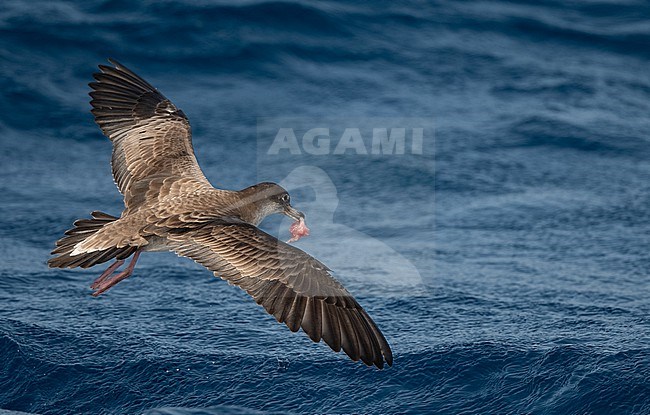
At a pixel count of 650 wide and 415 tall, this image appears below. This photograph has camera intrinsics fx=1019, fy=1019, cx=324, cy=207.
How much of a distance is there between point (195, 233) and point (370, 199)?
3943mm

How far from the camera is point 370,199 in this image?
9672mm

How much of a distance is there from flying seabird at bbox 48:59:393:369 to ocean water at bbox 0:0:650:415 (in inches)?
28.0

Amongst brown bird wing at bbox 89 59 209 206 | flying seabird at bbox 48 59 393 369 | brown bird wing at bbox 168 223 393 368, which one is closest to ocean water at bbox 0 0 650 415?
flying seabird at bbox 48 59 393 369

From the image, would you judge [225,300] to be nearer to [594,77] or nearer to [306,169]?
[306,169]

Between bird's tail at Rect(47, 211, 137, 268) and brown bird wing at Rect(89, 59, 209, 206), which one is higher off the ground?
brown bird wing at Rect(89, 59, 209, 206)

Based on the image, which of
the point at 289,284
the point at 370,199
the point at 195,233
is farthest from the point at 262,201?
the point at 370,199

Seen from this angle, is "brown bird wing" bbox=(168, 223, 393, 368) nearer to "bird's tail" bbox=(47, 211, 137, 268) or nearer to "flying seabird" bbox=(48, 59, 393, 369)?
"flying seabird" bbox=(48, 59, 393, 369)

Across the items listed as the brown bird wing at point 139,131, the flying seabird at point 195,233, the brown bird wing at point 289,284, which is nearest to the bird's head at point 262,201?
the flying seabird at point 195,233

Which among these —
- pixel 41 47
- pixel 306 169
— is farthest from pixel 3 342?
pixel 41 47

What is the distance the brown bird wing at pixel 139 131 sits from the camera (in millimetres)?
6996

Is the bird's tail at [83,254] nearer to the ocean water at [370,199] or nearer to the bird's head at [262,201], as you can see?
the bird's head at [262,201]

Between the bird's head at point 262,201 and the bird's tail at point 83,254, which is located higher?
the bird's head at point 262,201

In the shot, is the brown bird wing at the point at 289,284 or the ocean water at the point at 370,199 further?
the ocean water at the point at 370,199

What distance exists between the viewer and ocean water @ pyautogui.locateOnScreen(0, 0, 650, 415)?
6.44 m
